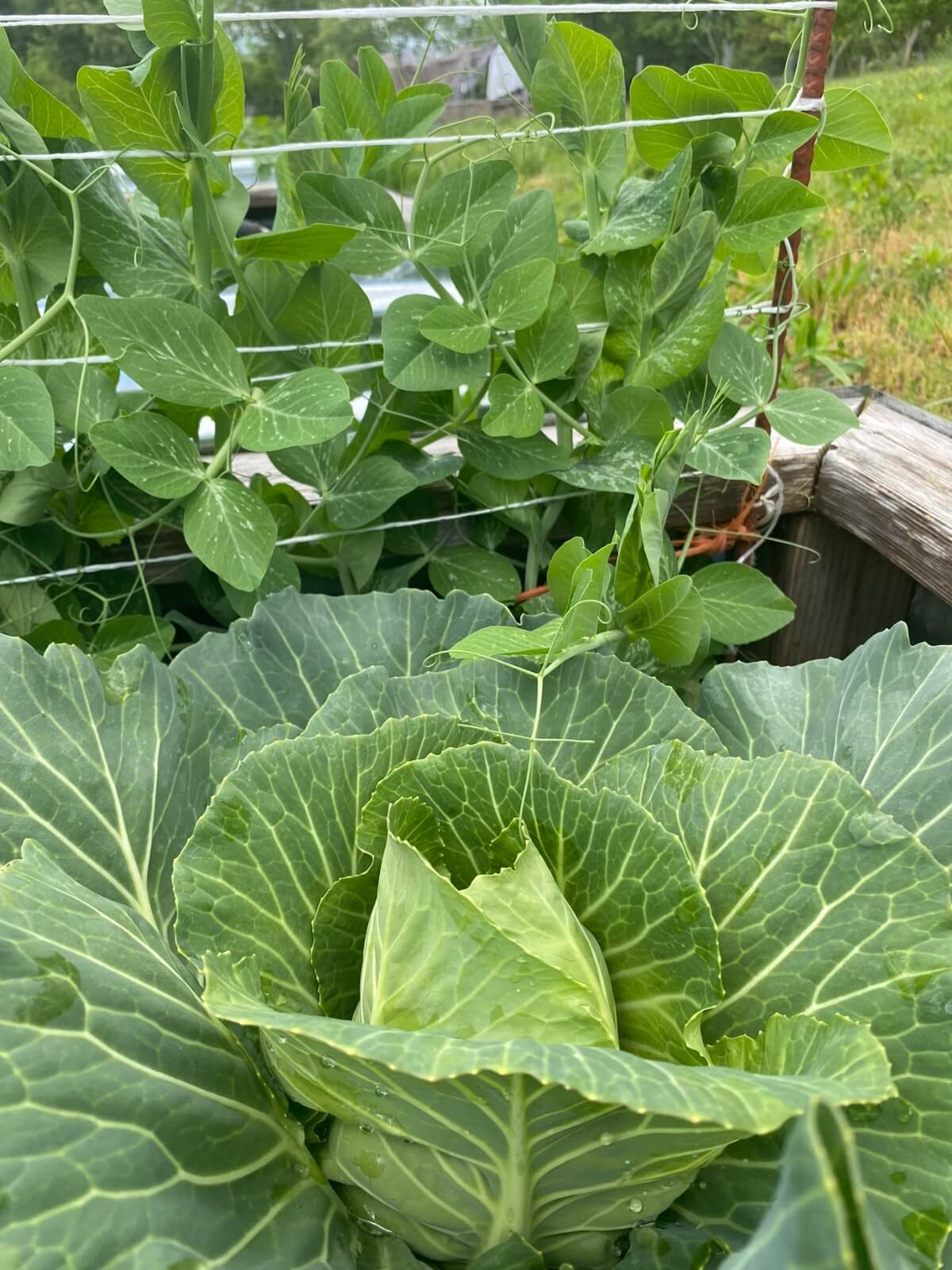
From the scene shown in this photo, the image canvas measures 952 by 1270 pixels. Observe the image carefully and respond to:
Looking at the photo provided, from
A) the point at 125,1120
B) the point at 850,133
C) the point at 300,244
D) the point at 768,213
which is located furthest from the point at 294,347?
the point at 125,1120

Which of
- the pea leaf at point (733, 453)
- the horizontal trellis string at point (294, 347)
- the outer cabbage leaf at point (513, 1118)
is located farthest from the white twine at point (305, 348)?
the outer cabbage leaf at point (513, 1118)

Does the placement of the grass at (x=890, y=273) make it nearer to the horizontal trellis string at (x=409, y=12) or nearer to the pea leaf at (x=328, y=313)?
the horizontal trellis string at (x=409, y=12)

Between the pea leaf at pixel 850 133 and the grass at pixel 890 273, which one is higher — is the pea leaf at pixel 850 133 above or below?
above

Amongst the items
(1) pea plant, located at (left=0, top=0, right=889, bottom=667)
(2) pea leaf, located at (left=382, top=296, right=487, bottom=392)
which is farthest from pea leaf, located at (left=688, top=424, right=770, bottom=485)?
(2) pea leaf, located at (left=382, top=296, right=487, bottom=392)

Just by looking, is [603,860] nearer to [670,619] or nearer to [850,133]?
[670,619]

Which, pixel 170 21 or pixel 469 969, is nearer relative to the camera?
pixel 469 969

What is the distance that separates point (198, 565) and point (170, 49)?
0.45m

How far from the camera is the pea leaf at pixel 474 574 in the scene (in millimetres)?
975

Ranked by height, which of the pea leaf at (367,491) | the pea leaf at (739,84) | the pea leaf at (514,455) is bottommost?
the pea leaf at (367,491)

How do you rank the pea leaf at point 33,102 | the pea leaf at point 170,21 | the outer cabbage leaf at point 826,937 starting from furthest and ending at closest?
the pea leaf at point 33,102 → the pea leaf at point 170,21 → the outer cabbage leaf at point 826,937

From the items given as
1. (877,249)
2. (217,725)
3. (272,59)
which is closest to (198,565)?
(217,725)

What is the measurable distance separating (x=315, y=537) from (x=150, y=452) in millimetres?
191

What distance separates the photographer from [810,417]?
2.91ft

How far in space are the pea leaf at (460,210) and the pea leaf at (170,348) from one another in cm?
21
